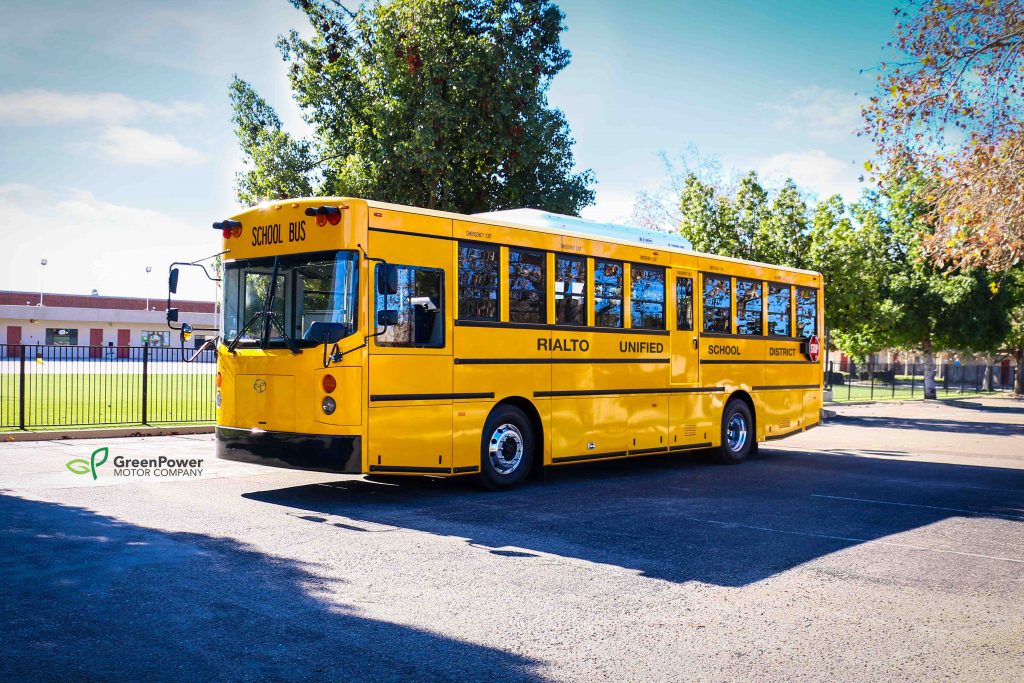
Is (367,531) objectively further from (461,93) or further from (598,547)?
(461,93)

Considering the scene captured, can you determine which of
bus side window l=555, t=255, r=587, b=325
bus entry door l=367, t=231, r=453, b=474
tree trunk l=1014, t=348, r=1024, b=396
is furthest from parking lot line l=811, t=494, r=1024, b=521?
tree trunk l=1014, t=348, r=1024, b=396

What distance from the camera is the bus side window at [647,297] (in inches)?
507

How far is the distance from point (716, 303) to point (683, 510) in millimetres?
5337

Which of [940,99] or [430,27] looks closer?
[940,99]

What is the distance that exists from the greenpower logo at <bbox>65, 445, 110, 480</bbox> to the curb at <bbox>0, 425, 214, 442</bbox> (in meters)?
2.05

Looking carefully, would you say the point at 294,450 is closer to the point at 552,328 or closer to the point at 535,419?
the point at 535,419

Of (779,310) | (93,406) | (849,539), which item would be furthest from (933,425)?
(93,406)

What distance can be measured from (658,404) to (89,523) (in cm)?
789

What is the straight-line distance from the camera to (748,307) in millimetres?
15117

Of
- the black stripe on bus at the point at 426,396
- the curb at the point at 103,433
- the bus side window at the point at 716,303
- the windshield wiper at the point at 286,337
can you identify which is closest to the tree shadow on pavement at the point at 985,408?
the bus side window at the point at 716,303

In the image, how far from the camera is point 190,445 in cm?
1535

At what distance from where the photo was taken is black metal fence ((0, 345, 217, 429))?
17.7 metres

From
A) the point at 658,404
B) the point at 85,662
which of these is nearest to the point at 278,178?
the point at 658,404

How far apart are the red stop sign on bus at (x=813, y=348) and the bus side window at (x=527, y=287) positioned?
7205 millimetres
